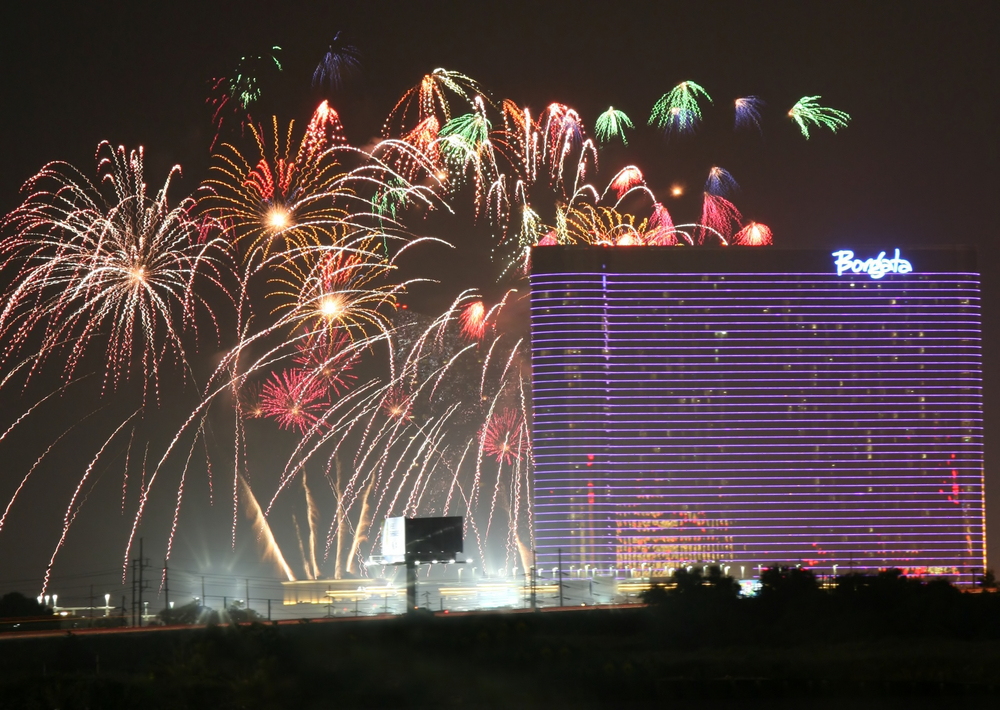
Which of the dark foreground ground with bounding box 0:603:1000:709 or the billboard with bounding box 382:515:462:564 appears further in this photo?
the billboard with bounding box 382:515:462:564

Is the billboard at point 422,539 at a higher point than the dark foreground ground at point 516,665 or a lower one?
higher

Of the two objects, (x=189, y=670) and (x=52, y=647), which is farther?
(x=52, y=647)

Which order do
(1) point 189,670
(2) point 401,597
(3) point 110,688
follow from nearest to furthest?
(3) point 110,688
(1) point 189,670
(2) point 401,597

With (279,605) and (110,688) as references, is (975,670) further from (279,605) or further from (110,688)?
(279,605)

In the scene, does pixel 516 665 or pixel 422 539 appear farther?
pixel 422 539

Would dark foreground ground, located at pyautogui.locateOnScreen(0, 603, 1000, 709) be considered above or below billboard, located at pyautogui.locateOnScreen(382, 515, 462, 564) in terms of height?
below

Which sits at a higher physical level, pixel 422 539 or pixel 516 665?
pixel 422 539

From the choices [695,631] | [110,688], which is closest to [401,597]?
[695,631]

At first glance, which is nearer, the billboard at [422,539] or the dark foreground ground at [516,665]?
the dark foreground ground at [516,665]
